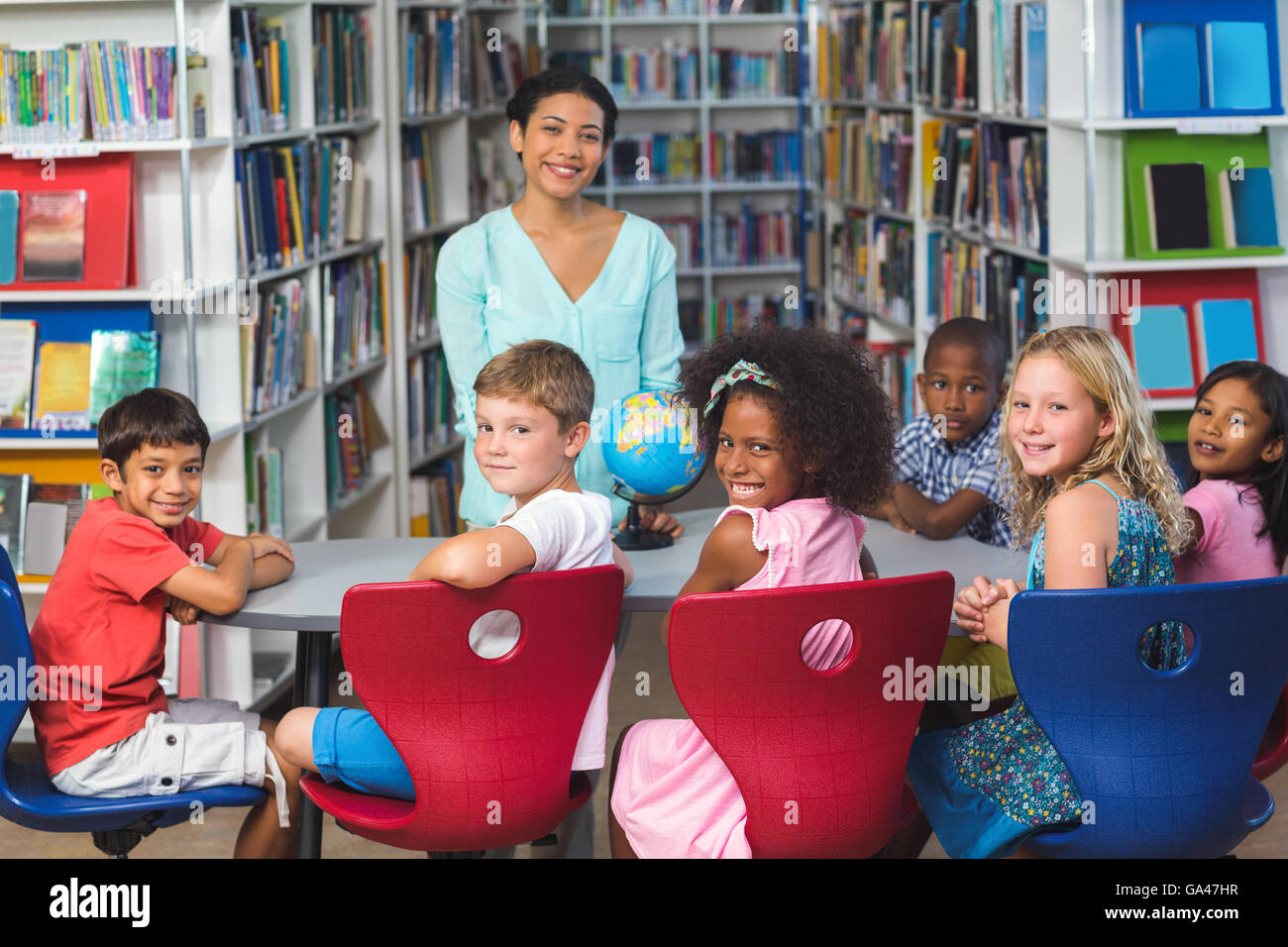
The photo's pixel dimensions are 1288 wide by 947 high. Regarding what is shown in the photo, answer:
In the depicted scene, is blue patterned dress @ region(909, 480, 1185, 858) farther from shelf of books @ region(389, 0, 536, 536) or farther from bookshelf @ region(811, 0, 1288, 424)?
shelf of books @ region(389, 0, 536, 536)

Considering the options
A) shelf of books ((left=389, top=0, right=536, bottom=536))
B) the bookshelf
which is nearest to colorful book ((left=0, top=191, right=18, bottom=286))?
shelf of books ((left=389, top=0, right=536, bottom=536))

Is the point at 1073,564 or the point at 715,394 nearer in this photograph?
the point at 1073,564

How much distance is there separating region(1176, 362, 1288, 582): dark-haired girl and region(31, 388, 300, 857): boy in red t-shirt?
4.87 ft

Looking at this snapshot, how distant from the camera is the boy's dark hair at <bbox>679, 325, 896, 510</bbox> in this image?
Answer: 6.37 ft

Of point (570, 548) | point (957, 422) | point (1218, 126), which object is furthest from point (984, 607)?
point (1218, 126)

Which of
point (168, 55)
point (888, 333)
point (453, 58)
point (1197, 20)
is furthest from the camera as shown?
point (888, 333)

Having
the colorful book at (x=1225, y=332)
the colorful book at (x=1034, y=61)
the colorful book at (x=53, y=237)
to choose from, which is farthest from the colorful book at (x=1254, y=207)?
the colorful book at (x=53, y=237)

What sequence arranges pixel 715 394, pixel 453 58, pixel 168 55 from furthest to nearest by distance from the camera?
pixel 453 58 → pixel 168 55 → pixel 715 394

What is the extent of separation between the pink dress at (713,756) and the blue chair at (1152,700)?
280mm

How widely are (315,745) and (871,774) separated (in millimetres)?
759
